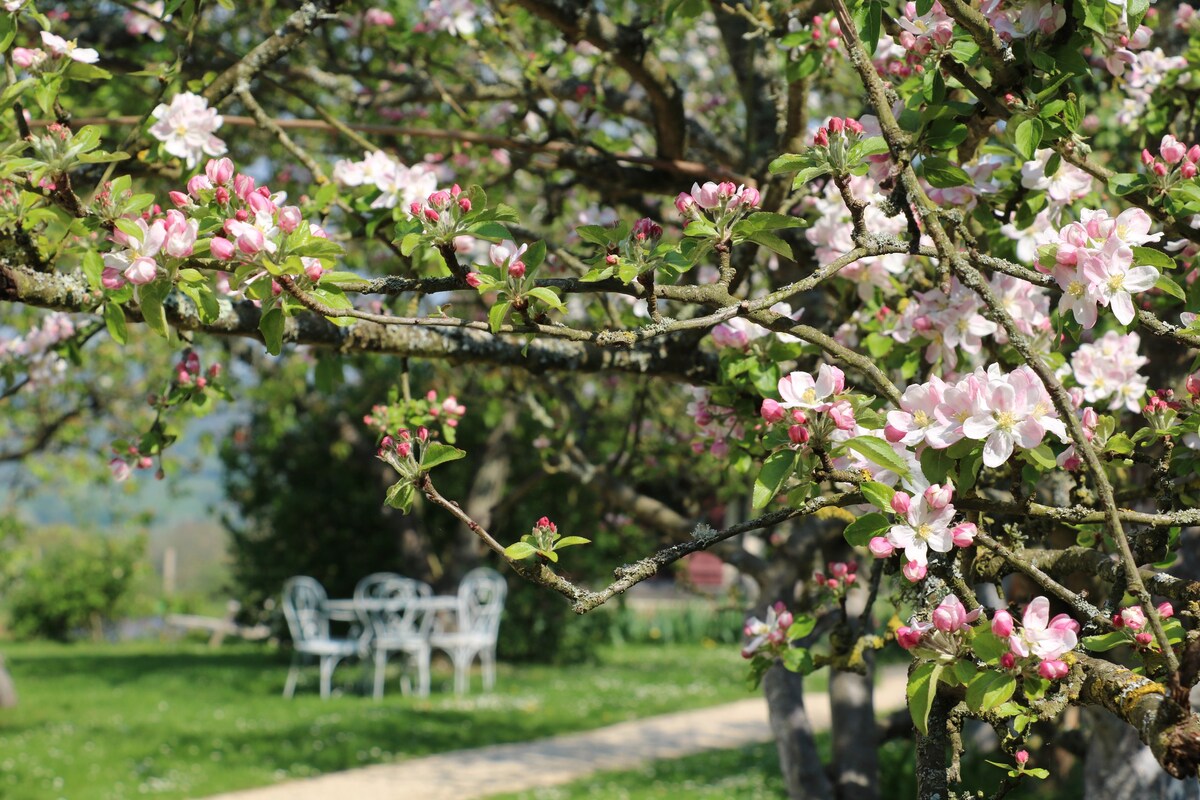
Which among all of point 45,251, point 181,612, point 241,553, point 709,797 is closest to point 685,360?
point 45,251

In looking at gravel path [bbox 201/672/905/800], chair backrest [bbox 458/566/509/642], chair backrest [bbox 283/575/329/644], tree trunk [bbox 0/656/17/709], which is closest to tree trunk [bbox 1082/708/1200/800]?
gravel path [bbox 201/672/905/800]

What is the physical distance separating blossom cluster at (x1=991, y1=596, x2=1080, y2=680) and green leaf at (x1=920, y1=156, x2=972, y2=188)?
2.37 feet

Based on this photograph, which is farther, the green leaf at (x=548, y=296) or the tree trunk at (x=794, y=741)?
the tree trunk at (x=794, y=741)

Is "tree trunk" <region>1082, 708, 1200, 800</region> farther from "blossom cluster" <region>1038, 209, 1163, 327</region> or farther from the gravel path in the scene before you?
the gravel path

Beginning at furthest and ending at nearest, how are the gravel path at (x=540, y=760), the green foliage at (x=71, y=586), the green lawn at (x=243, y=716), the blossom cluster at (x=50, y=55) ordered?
the green foliage at (x=71, y=586), the green lawn at (x=243, y=716), the gravel path at (x=540, y=760), the blossom cluster at (x=50, y=55)

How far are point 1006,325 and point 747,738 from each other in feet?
24.6

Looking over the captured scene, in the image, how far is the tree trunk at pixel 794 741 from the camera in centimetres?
367

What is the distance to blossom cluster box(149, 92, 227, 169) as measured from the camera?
2.58 meters

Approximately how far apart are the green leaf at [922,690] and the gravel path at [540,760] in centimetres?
510

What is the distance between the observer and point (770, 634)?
245cm

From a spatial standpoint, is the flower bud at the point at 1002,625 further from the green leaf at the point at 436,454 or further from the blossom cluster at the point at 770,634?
the blossom cluster at the point at 770,634

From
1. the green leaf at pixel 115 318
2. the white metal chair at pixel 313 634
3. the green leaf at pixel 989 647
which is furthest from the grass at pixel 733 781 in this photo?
the green leaf at pixel 115 318

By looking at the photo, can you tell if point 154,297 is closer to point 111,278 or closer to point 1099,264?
point 111,278

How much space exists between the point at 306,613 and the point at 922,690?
402 inches
